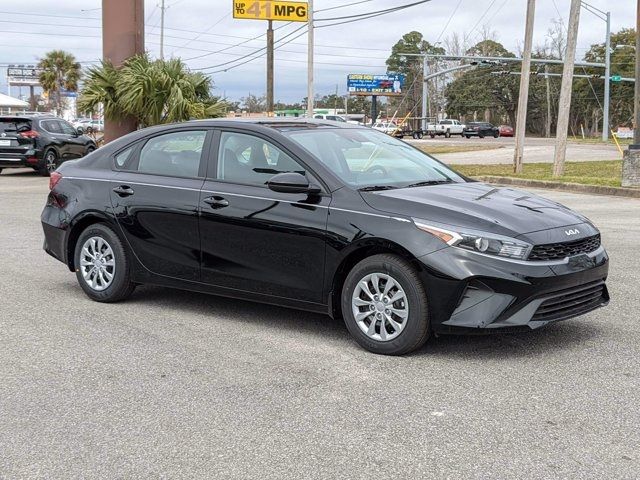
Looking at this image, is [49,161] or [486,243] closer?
[486,243]

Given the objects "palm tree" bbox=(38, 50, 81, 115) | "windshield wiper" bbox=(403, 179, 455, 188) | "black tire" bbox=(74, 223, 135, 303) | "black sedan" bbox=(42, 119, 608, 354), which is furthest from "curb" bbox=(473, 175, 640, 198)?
"palm tree" bbox=(38, 50, 81, 115)

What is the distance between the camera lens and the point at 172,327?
6117mm

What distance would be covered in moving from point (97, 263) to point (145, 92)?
14.3 metres

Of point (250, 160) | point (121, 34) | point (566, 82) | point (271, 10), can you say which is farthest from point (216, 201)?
point (271, 10)

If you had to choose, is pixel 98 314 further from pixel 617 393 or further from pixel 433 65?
pixel 433 65

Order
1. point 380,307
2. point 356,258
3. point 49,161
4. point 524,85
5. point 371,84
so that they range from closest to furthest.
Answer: point 380,307 → point 356,258 → point 49,161 → point 524,85 → point 371,84

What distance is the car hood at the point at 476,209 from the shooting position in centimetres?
513

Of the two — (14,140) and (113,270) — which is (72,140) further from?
(113,270)

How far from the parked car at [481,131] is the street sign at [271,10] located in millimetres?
28738

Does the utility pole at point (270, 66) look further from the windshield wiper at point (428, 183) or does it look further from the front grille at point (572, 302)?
the front grille at point (572, 302)

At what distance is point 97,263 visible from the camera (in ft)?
22.5

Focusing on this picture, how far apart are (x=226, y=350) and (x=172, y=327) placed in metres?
0.80

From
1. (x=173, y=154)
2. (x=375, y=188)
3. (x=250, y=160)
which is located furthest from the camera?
(x=173, y=154)

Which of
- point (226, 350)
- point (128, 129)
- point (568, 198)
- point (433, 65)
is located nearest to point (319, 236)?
point (226, 350)
